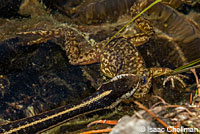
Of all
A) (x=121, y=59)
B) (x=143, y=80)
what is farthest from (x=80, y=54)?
(x=143, y=80)

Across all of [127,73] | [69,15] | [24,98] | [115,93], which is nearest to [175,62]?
[127,73]

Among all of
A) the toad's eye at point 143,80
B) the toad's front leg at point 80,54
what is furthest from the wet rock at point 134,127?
the toad's front leg at point 80,54

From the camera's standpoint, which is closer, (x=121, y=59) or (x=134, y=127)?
(x=134, y=127)

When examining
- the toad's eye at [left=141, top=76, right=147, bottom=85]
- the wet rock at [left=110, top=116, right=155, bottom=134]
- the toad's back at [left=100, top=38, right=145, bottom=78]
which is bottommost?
the wet rock at [left=110, top=116, right=155, bottom=134]

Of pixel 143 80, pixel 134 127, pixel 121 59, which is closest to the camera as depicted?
pixel 134 127

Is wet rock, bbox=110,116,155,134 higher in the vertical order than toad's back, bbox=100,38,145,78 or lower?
lower

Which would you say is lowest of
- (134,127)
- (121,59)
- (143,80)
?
(134,127)

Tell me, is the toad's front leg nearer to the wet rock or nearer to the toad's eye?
the toad's eye

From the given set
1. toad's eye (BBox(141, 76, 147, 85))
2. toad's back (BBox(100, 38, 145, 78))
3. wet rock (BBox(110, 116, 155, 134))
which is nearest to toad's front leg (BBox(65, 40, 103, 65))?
toad's back (BBox(100, 38, 145, 78))

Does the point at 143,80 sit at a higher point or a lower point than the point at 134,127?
higher

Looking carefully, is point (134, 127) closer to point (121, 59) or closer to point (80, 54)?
point (121, 59)

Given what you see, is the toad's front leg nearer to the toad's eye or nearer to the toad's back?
the toad's back

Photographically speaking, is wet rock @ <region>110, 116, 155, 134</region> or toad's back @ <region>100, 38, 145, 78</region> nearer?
wet rock @ <region>110, 116, 155, 134</region>
